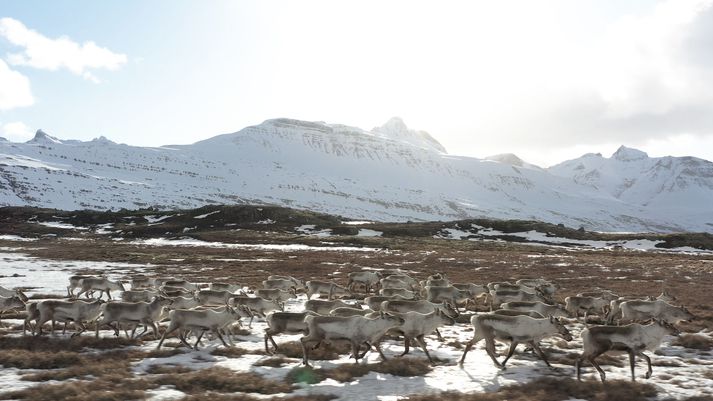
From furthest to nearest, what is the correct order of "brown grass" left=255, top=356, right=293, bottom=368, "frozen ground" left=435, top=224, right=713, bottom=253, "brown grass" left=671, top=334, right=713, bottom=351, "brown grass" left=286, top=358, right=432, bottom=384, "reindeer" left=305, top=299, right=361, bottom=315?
"frozen ground" left=435, top=224, right=713, bottom=253 → "reindeer" left=305, top=299, right=361, bottom=315 → "brown grass" left=671, top=334, right=713, bottom=351 → "brown grass" left=255, top=356, right=293, bottom=368 → "brown grass" left=286, top=358, right=432, bottom=384

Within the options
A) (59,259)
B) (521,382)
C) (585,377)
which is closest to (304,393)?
(521,382)

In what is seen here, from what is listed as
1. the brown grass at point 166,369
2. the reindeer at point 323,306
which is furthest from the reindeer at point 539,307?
the brown grass at point 166,369

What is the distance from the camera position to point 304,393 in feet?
36.1

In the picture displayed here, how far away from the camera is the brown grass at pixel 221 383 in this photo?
36.9 ft

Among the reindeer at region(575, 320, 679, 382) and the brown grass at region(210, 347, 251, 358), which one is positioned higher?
the reindeer at region(575, 320, 679, 382)

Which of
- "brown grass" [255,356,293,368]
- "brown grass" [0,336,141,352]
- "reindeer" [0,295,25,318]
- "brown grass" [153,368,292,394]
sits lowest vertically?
"brown grass" [0,336,141,352]

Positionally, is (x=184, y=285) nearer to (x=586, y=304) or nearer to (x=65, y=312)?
(x=65, y=312)

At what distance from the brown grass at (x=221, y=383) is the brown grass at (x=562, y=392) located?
3.36 metres

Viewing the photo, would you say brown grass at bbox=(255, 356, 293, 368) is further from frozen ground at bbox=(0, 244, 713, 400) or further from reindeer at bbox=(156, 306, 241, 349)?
reindeer at bbox=(156, 306, 241, 349)

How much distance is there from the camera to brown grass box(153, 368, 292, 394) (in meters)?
11.3

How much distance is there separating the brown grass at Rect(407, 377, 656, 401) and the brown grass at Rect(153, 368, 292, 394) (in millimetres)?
3359

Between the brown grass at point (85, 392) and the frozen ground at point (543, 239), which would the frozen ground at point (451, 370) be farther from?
the frozen ground at point (543, 239)

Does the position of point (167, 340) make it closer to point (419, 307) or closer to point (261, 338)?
point (261, 338)

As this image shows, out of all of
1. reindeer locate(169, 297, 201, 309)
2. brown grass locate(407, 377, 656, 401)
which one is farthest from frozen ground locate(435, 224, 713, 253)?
reindeer locate(169, 297, 201, 309)
